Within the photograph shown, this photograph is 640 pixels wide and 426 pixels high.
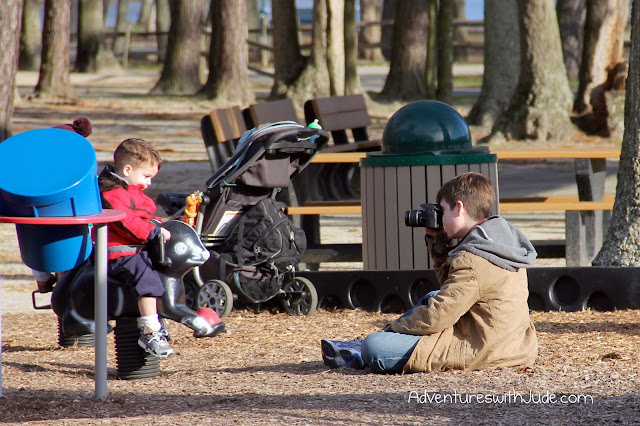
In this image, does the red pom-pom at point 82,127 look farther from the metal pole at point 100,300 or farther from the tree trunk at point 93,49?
the tree trunk at point 93,49

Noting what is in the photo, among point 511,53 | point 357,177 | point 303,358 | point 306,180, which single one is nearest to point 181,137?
point 511,53

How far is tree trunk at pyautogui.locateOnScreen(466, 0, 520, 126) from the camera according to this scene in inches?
684

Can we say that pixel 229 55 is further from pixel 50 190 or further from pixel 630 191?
pixel 50 190

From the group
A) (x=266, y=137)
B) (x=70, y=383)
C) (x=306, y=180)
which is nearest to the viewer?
(x=70, y=383)

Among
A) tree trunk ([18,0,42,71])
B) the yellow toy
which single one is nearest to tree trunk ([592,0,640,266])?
the yellow toy

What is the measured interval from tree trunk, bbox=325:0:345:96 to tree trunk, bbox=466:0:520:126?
2.56m

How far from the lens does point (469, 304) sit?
15.5 ft

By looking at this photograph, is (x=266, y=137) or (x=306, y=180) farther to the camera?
(x=306, y=180)

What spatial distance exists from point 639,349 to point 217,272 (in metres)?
2.78

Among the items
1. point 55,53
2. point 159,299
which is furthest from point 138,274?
point 55,53

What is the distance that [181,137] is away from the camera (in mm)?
18625

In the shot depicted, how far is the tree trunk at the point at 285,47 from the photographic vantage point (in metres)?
20.3

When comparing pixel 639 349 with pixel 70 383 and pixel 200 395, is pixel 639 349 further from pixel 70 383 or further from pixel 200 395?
pixel 70 383

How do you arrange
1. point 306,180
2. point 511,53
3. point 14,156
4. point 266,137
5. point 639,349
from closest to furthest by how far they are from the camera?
point 14,156 → point 639,349 → point 266,137 → point 306,180 → point 511,53
